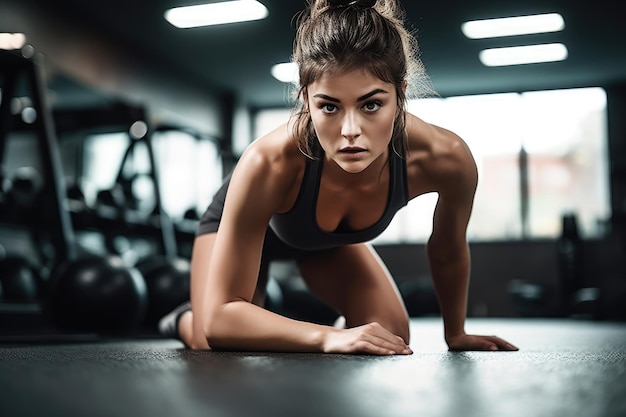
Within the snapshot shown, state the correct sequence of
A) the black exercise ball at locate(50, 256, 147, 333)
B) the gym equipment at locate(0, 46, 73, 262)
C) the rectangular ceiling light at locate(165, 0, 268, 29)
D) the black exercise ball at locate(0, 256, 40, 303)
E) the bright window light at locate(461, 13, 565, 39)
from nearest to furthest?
the black exercise ball at locate(50, 256, 147, 333) < the gym equipment at locate(0, 46, 73, 262) < the black exercise ball at locate(0, 256, 40, 303) < the rectangular ceiling light at locate(165, 0, 268, 29) < the bright window light at locate(461, 13, 565, 39)

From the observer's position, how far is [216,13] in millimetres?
5594

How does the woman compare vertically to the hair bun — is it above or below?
below

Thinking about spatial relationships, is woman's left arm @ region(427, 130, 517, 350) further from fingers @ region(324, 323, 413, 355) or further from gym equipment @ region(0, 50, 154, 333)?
gym equipment @ region(0, 50, 154, 333)

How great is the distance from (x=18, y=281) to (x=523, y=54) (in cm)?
485

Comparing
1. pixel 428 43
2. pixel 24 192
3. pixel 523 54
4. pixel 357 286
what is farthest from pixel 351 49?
pixel 523 54

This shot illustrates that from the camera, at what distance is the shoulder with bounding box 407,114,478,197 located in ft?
5.24

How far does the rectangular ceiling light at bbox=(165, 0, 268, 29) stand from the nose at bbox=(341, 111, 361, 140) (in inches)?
168

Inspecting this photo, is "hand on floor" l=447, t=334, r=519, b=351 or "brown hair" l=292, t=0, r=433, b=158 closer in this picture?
"brown hair" l=292, t=0, r=433, b=158

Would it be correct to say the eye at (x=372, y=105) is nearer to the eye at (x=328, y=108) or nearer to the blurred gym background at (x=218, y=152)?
the eye at (x=328, y=108)

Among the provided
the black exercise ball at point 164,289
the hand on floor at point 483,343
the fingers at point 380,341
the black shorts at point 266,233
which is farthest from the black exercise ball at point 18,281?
the fingers at point 380,341

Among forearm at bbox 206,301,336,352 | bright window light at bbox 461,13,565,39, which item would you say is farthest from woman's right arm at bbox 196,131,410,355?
bright window light at bbox 461,13,565,39

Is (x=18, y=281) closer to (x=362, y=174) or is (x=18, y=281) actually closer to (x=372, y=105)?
(x=362, y=174)

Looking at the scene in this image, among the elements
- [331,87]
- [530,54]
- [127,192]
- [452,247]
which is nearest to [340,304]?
[452,247]

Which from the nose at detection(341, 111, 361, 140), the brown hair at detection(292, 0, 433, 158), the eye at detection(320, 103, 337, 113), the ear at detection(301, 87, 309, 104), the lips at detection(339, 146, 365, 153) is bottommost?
the lips at detection(339, 146, 365, 153)
